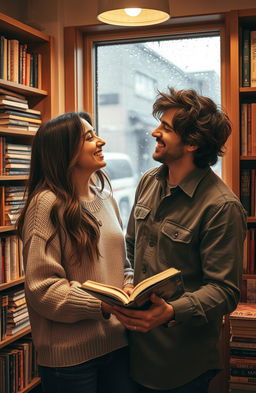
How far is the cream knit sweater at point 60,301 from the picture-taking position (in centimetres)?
162

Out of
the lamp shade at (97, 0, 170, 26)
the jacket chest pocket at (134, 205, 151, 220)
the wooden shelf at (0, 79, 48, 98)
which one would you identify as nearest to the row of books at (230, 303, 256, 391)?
the jacket chest pocket at (134, 205, 151, 220)

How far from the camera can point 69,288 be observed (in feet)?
5.33

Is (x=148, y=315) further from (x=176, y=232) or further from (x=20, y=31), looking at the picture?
(x=20, y=31)

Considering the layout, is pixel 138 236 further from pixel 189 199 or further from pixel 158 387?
pixel 158 387

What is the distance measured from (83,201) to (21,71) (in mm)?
1205

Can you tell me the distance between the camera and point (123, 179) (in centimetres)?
322

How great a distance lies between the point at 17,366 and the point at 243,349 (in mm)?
1117

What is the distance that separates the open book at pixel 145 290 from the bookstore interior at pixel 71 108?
106 cm

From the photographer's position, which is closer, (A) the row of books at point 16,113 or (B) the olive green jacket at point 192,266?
(B) the olive green jacket at point 192,266

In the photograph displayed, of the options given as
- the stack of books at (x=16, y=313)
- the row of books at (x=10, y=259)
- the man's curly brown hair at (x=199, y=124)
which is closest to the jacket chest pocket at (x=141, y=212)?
the man's curly brown hair at (x=199, y=124)

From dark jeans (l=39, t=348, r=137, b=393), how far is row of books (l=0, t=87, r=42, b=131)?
130 centimetres

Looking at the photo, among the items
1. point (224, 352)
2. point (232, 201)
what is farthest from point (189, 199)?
point (224, 352)

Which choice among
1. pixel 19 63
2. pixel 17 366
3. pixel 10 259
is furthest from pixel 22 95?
pixel 17 366

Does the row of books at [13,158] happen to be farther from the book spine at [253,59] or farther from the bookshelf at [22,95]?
the book spine at [253,59]
